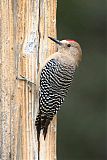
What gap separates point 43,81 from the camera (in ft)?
21.5

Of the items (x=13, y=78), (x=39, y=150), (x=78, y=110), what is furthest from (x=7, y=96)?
(x=78, y=110)

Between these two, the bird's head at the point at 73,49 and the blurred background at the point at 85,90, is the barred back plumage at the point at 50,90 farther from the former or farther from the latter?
the blurred background at the point at 85,90

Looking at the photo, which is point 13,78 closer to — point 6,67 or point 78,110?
point 6,67

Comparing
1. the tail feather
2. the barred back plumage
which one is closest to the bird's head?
the barred back plumage

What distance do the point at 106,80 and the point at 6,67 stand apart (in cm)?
598

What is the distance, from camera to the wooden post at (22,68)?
6.13m

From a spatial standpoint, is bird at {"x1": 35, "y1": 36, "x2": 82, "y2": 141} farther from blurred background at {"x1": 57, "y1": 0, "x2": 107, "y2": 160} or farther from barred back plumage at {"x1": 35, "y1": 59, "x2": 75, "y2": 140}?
blurred background at {"x1": 57, "y1": 0, "x2": 107, "y2": 160}

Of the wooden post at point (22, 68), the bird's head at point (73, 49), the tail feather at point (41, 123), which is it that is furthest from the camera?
the bird's head at point (73, 49)

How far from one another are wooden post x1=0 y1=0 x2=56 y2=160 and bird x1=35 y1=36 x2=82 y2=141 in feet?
0.22

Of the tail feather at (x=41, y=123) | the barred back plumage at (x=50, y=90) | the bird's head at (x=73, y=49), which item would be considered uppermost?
the bird's head at (x=73, y=49)

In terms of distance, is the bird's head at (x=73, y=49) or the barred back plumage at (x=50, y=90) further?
the bird's head at (x=73, y=49)

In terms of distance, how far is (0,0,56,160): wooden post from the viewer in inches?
241

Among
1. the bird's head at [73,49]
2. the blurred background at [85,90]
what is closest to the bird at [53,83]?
the bird's head at [73,49]

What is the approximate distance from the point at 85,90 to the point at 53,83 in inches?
203
